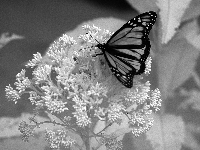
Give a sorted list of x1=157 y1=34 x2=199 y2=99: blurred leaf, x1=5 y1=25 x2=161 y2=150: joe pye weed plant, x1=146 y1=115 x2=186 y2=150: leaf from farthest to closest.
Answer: x1=157 y1=34 x2=199 y2=99: blurred leaf < x1=146 y1=115 x2=186 y2=150: leaf < x1=5 y1=25 x2=161 y2=150: joe pye weed plant

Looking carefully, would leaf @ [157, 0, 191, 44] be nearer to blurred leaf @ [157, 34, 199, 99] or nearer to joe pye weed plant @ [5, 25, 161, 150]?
blurred leaf @ [157, 34, 199, 99]

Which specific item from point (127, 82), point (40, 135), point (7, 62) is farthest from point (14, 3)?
point (127, 82)

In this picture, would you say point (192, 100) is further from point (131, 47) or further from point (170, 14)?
point (131, 47)

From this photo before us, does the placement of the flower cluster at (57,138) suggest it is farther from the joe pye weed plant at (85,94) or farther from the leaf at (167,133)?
the leaf at (167,133)

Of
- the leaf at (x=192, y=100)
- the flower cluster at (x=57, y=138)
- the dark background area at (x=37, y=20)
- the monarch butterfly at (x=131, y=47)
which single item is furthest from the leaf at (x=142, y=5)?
the flower cluster at (x=57, y=138)

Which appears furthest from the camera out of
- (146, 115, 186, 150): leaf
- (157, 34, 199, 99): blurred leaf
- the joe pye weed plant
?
(157, 34, 199, 99): blurred leaf

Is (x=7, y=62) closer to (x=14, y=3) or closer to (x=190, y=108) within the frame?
(x=14, y=3)

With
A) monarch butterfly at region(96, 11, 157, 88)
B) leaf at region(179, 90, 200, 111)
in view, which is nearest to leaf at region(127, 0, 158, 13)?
leaf at region(179, 90, 200, 111)
